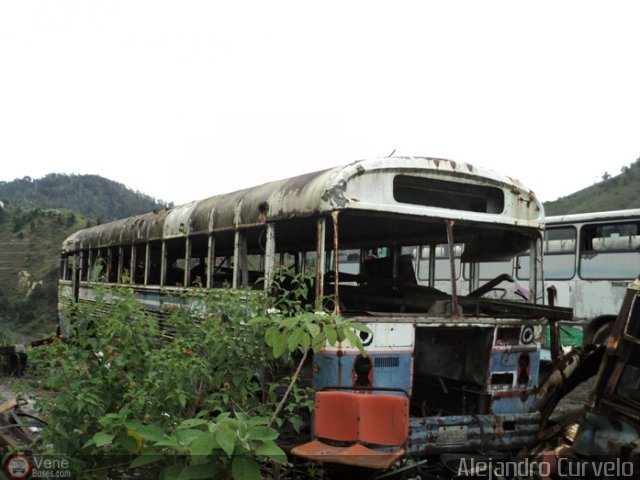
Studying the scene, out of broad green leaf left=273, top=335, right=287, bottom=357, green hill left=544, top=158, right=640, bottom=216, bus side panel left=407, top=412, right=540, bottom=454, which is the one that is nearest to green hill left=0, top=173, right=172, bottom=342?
bus side panel left=407, top=412, right=540, bottom=454

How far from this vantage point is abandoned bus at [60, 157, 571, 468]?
16.3ft

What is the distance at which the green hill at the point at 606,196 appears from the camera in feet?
141

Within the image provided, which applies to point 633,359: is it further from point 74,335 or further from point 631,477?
point 74,335

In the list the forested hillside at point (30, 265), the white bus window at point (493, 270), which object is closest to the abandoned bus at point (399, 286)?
the white bus window at point (493, 270)

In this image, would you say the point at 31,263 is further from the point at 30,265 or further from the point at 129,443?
the point at 129,443

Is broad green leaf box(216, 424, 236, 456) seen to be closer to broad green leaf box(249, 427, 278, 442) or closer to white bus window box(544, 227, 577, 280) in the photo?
broad green leaf box(249, 427, 278, 442)

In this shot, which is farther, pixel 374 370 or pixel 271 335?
pixel 374 370

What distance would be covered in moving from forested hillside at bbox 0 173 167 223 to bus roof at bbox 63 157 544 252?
8456 centimetres

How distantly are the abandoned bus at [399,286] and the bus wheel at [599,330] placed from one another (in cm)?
70

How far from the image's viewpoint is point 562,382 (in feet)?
20.6

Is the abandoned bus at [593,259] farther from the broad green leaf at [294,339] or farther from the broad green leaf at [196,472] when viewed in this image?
the broad green leaf at [196,472]

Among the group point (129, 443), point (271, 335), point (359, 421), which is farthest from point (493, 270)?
point (129, 443)

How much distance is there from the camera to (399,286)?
23.6 ft

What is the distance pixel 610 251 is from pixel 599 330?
5435mm
